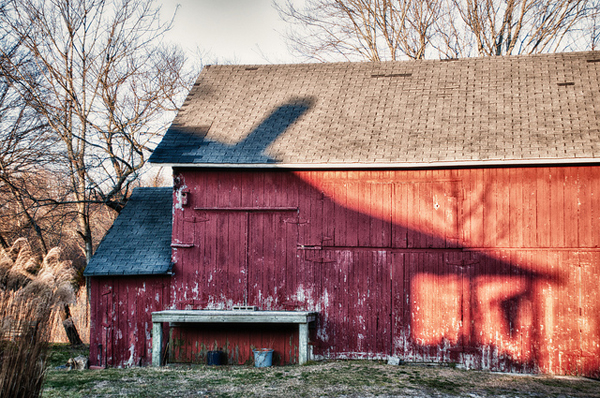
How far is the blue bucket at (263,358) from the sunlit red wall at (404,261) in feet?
1.05

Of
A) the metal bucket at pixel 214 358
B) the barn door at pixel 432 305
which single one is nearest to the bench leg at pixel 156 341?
the metal bucket at pixel 214 358

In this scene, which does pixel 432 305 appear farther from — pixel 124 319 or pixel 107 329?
pixel 107 329

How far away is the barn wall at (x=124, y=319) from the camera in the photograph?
32.9 feet

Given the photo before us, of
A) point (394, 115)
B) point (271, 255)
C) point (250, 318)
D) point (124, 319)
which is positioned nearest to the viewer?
point (250, 318)

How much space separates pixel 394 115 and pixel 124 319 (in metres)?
6.75

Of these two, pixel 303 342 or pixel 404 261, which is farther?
pixel 404 261

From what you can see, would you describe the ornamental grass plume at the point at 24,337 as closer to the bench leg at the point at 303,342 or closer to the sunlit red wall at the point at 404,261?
the bench leg at the point at 303,342

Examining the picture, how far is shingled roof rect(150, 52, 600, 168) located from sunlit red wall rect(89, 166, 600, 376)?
38cm

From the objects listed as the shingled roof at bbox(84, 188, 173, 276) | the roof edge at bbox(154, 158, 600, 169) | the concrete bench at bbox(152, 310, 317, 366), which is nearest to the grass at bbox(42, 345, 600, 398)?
the concrete bench at bbox(152, 310, 317, 366)

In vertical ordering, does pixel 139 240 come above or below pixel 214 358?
above

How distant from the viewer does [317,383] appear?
298 inches

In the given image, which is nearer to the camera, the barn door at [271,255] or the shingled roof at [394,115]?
the shingled roof at [394,115]

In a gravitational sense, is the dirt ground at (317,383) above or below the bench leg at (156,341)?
below

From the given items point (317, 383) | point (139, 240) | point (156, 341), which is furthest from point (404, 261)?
point (139, 240)
